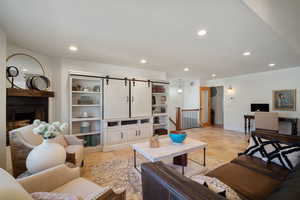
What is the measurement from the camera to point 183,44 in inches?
95.3

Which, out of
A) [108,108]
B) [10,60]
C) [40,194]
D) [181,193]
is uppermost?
[10,60]

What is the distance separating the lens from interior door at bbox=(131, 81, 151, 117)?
3.66 meters

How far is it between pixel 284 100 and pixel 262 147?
3.99 meters

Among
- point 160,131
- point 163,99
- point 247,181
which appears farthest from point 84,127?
point 247,181

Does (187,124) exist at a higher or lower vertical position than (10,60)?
lower

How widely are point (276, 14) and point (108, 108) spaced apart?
332 centimetres

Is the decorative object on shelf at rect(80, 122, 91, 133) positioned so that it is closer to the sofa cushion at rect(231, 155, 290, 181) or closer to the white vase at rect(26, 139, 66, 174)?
the white vase at rect(26, 139, 66, 174)

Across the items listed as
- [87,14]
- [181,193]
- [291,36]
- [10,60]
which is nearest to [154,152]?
[181,193]

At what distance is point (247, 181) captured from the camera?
4.23 feet

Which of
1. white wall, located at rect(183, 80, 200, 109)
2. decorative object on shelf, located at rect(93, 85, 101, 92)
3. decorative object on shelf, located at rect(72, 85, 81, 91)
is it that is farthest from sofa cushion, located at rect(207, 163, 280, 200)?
white wall, located at rect(183, 80, 200, 109)

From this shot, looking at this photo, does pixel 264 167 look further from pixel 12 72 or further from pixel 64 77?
pixel 12 72

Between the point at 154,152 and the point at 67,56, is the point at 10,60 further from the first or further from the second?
the point at 154,152

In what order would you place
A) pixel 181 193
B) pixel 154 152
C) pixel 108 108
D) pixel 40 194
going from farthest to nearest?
pixel 108 108 → pixel 154 152 → pixel 40 194 → pixel 181 193

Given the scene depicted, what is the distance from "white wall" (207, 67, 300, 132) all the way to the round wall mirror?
684 centimetres
